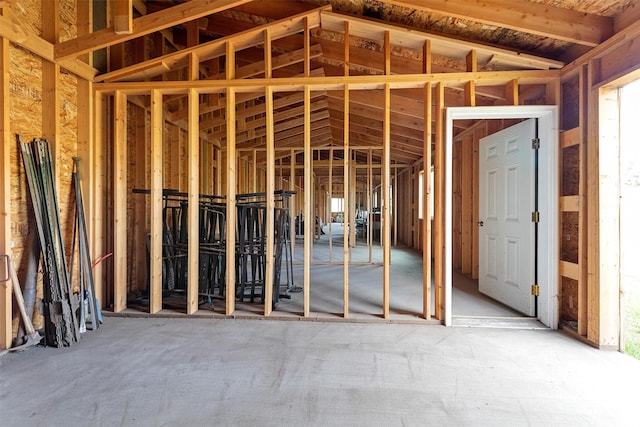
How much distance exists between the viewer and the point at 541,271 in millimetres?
3281

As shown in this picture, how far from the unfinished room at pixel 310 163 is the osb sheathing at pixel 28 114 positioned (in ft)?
0.05

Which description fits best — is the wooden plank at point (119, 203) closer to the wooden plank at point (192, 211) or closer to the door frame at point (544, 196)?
the wooden plank at point (192, 211)

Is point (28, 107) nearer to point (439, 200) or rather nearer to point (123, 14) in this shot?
point (123, 14)

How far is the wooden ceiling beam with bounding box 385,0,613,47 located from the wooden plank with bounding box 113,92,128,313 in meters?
3.03

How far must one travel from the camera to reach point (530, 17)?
2.79 meters

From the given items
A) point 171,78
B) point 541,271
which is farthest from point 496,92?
point 171,78

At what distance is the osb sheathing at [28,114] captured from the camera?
107 inches

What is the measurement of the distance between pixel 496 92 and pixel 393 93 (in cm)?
165

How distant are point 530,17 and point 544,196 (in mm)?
1680

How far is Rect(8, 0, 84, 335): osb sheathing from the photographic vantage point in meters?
2.71

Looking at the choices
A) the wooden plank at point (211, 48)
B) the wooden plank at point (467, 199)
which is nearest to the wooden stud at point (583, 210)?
the wooden plank at point (467, 199)

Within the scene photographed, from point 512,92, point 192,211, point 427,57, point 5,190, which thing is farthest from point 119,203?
point 512,92

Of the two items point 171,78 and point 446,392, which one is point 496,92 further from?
point 171,78

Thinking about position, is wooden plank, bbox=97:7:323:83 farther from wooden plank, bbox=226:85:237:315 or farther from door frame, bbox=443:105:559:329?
door frame, bbox=443:105:559:329
